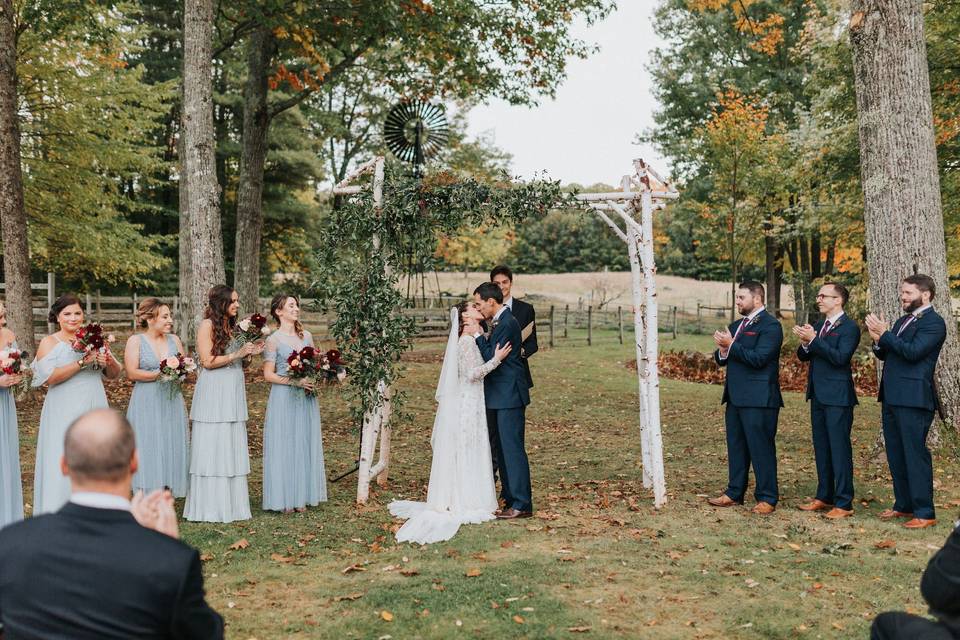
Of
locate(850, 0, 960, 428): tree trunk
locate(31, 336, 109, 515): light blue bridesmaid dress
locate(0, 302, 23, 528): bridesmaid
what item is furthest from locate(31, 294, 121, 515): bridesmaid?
locate(850, 0, 960, 428): tree trunk

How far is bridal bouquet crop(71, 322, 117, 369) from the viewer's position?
6.90m

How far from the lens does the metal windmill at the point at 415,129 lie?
2239cm

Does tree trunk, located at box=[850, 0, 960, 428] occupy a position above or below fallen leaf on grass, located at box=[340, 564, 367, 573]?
above

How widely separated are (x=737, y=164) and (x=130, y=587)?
82.5ft

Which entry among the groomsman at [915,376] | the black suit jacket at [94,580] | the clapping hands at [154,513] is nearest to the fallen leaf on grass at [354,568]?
the clapping hands at [154,513]

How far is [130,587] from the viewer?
2.70 m

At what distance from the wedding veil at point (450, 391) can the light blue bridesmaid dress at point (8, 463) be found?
354cm

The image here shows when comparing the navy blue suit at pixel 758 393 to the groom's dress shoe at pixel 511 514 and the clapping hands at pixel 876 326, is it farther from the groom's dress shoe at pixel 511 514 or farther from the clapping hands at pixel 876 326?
the groom's dress shoe at pixel 511 514

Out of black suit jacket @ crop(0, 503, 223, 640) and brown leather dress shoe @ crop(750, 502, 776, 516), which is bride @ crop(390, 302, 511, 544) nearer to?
brown leather dress shoe @ crop(750, 502, 776, 516)

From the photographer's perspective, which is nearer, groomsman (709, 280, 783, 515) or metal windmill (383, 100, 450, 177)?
groomsman (709, 280, 783, 515)

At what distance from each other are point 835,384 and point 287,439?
522 centimetres

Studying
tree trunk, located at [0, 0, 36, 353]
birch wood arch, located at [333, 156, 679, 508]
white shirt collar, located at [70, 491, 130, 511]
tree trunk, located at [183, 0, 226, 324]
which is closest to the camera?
white shirt collar, located at [70, 491, 130, 511]

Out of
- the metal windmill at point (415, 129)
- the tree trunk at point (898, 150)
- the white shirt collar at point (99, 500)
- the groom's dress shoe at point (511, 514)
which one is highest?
the metal windmill at point (415, 129)

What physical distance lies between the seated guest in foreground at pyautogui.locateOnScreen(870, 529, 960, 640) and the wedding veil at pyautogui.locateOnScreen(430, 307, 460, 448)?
16.4ft
